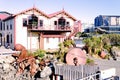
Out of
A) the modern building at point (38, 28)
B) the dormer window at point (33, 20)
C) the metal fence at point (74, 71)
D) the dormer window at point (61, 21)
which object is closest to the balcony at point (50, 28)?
the modern building at point (38, 28)

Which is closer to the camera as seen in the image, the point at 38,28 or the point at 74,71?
the point at 74,71

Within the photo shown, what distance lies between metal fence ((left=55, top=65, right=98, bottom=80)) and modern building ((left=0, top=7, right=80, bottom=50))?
1626cm

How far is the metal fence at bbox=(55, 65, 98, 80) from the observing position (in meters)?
21.7

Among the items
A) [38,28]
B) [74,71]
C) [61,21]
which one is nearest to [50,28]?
[38,28]

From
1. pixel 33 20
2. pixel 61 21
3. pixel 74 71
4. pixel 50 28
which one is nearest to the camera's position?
pixel 74 71

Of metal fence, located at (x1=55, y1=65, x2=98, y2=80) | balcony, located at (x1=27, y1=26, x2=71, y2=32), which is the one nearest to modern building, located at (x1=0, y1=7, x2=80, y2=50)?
balcony, located at (x1=27, y1=26, x2=71, y2=32)

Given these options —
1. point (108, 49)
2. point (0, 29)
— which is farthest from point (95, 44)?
point (0, 29)

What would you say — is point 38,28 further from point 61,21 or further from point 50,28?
point 61,21

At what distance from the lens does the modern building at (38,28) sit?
40.2m

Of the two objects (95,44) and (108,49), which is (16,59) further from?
(108,49)

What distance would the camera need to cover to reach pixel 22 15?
1576 inches

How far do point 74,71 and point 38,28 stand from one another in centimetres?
1837

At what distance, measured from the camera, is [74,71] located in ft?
75.9

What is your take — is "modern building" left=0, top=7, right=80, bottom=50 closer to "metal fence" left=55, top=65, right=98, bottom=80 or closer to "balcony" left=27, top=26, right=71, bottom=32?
"balcony" left=27, top=26, right=71, bottom=32
